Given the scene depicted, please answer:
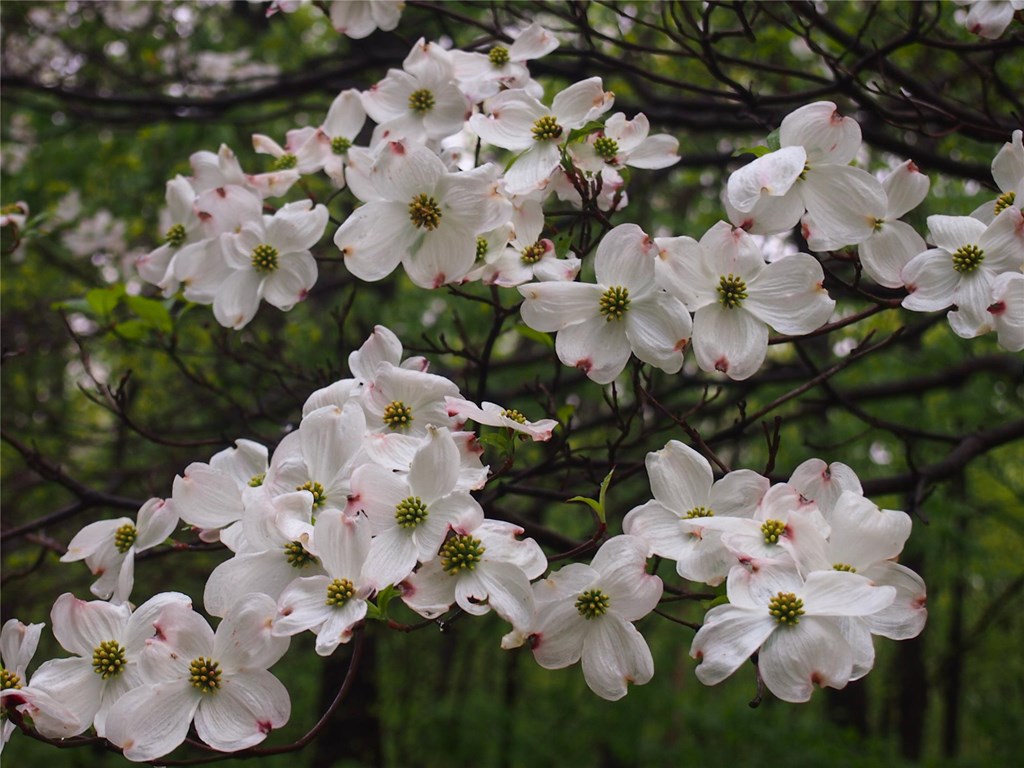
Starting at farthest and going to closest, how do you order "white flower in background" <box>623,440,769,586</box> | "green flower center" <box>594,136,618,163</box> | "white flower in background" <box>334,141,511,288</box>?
"green flower center" <box>594,136,618,163</box>
"white flower in background" <box>334,141,511,288</box>
"white flower in background" <box>623,440,769,586</box>

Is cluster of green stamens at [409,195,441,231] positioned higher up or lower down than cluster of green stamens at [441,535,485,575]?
higher up

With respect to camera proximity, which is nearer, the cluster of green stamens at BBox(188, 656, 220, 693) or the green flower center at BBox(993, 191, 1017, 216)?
the cluster of green stamens at BBox(188, 656, 220, 693)

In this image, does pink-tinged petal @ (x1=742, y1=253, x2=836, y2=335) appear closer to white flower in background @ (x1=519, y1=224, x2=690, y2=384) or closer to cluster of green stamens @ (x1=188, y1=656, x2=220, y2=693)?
white flower in background @ (x1=519, y1=224, x2=690, y2=384)

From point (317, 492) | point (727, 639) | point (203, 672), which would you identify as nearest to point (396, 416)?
point (317, 492)

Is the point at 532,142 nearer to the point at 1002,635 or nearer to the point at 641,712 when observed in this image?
the point at 641,712

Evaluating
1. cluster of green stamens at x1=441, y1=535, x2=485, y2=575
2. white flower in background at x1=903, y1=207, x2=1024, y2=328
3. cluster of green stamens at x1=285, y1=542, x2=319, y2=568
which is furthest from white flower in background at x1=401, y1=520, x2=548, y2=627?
white flower in background at x1=903, y1=207, x2=1024, y2=328

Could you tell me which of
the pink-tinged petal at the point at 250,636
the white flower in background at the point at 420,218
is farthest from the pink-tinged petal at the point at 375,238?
the pink-tinged petal at the point at 250,636
